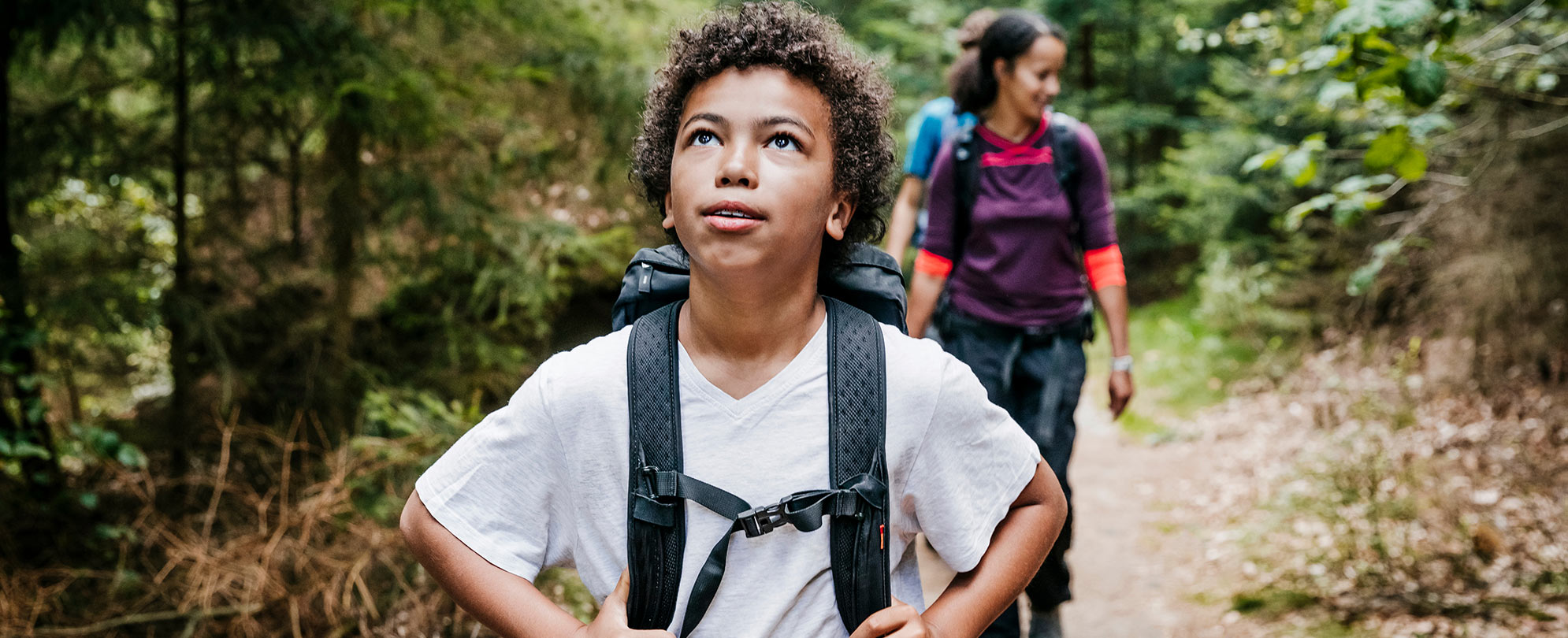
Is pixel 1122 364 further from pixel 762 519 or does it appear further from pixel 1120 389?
pixel 762 519

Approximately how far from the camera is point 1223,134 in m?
8.68

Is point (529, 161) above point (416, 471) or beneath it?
above

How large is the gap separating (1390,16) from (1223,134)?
714 cm

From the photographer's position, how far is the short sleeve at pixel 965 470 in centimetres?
150

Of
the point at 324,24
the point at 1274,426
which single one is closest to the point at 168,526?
the point at 324,24

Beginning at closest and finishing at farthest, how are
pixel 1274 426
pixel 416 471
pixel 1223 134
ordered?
pixel 416 471, pixel 1274 426, pixel 1223 134

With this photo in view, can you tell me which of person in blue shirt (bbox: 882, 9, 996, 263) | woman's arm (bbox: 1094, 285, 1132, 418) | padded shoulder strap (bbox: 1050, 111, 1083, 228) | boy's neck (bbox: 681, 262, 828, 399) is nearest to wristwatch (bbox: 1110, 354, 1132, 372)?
woman's arm (bbox: 1094, 285, 1132, 418)

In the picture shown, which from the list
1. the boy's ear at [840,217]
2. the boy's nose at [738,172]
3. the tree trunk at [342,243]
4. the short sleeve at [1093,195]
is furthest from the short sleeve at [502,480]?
the tree trunk at [342,243]

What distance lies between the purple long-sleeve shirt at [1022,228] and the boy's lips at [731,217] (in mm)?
1910

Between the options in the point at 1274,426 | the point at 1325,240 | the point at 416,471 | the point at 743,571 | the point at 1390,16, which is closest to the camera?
the point at 743,571

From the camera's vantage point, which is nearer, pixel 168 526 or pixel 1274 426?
pixel 168 526

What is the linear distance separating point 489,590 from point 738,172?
736mm

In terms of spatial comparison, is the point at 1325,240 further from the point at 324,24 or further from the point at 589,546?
the point at 589,546

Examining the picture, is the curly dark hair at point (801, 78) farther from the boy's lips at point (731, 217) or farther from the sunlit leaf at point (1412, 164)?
the sunlit leaf at point (1412, 164)
